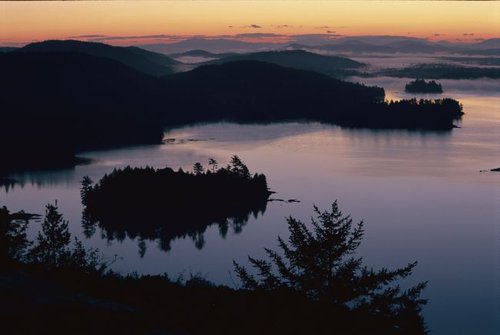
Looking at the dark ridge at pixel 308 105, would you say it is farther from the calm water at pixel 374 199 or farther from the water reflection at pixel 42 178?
the water reflection at pixel 42 178

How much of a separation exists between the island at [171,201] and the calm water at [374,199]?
6.60ft

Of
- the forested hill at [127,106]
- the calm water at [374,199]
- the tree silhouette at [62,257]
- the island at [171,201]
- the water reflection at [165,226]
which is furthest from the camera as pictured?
the forested hill at [127,106]

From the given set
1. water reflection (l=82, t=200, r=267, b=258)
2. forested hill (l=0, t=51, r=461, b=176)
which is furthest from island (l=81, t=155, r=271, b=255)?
forested hill (l=0, t=51, r=461, b=176)

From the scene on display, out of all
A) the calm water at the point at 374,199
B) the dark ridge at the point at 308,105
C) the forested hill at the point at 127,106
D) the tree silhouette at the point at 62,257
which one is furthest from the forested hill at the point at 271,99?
the tree silhouette at the point at 62,257

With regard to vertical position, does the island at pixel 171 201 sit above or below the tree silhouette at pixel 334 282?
below

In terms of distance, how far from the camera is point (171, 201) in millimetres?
64062

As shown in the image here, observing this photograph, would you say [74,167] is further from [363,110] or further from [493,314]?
[363,110]

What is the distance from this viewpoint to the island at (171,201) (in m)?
55.7

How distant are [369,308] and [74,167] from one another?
268 ft

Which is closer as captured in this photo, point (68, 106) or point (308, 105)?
point (68, 106)

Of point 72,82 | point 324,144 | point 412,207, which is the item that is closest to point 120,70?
point 72,82

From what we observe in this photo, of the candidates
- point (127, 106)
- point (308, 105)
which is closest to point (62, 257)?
point (127, 106)

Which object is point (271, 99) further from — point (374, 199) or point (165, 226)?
point (165, 226)

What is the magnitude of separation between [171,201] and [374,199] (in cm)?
1975
